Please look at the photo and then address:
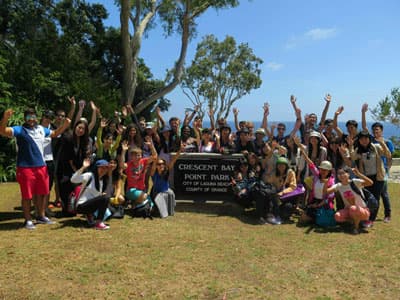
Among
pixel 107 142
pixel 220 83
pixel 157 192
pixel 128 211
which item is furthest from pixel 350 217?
pixel 220 83

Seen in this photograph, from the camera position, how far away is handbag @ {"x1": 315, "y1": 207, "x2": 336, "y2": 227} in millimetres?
6551

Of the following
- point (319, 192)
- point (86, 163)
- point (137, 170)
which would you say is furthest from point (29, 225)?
point (319, 192)

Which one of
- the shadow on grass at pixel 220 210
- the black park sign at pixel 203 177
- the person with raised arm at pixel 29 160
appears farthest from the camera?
the black park sign at pixel 203 177

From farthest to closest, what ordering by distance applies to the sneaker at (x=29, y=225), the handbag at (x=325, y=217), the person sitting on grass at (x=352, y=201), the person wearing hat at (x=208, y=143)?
1. the person wearing hat at (x=208, y=143)
2. the handbag at (x=325, y=217)
3. the person sitting on grass at (x=352, y=201)
4. the sneaker at (x=29, y=225)

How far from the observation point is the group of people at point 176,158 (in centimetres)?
615

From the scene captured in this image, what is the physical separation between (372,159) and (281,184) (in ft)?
5.31

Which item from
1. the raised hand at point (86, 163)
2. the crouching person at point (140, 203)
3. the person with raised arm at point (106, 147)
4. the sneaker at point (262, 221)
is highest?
the person with raised arm at point (106, 147)

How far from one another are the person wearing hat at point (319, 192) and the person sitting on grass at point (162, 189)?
7.84ft

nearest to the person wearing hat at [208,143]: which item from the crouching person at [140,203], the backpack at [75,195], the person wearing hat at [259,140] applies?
the person wearing hat at [259,140]

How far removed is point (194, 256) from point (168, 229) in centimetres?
132

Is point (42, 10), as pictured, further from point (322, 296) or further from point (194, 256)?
point (322, 296)

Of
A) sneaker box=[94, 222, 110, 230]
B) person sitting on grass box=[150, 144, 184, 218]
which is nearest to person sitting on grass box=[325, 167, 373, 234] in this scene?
person sitting on grass box=[150, 144, 184, 218]

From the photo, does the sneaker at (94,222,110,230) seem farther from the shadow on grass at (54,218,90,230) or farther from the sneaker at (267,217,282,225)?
the sneaker at (267,217,282,225)

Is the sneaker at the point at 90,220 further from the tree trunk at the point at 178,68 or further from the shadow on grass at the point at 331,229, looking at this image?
the tree trunk at the point at 178,68
